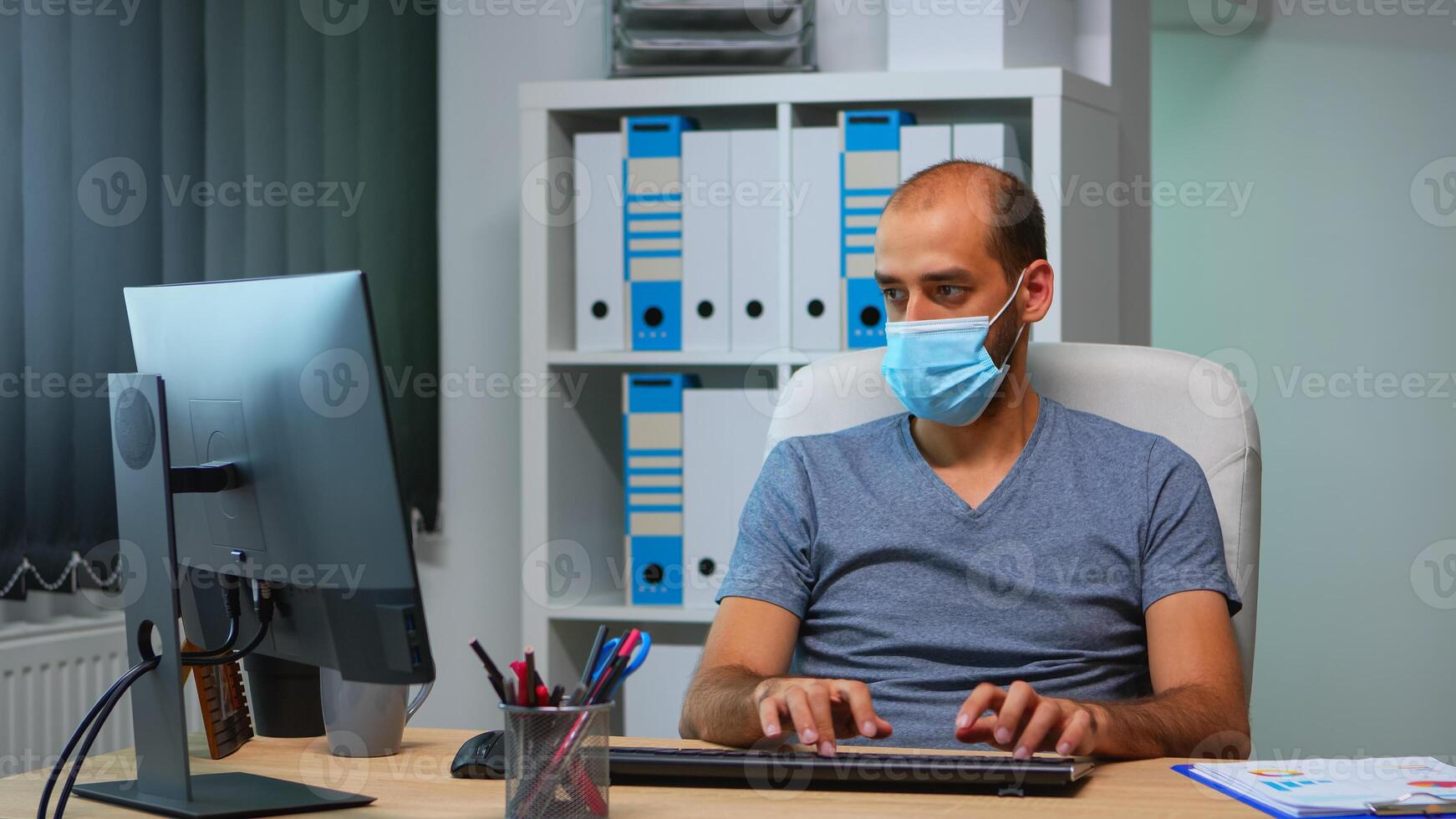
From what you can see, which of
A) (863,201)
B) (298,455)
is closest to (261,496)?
(298,455)

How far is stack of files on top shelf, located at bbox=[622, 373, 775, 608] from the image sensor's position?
7.74 ft

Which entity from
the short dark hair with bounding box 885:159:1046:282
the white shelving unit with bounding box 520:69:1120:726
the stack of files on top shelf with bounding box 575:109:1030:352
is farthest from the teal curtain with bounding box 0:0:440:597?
the short dark hair with bounding box 885:159:1046:282

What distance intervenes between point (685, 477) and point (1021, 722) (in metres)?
1.33

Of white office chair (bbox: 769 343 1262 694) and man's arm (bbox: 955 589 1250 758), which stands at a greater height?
white office chair (bbox: 769 343 1262 694)

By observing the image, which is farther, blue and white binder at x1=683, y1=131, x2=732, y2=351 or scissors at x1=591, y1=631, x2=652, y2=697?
blue and white binder at x1=683, y1=131, x2=732, y2=351

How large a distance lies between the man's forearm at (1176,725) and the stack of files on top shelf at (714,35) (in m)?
1.46

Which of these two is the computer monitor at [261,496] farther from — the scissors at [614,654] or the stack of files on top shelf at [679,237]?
the stack of files on top shelf at [679,237]

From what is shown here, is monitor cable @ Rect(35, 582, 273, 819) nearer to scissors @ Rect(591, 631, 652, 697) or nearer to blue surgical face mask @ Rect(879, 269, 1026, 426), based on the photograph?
scissors @ Rect(591, 631, 652, 697)

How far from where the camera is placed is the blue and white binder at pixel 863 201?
90.5 inches

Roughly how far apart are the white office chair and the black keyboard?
0.51 m

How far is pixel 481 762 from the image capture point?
1125mm

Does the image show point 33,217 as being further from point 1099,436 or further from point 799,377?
point 1099,436

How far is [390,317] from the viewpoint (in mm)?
2682

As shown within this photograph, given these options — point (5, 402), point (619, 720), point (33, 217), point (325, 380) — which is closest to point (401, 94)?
point (33, 217)
